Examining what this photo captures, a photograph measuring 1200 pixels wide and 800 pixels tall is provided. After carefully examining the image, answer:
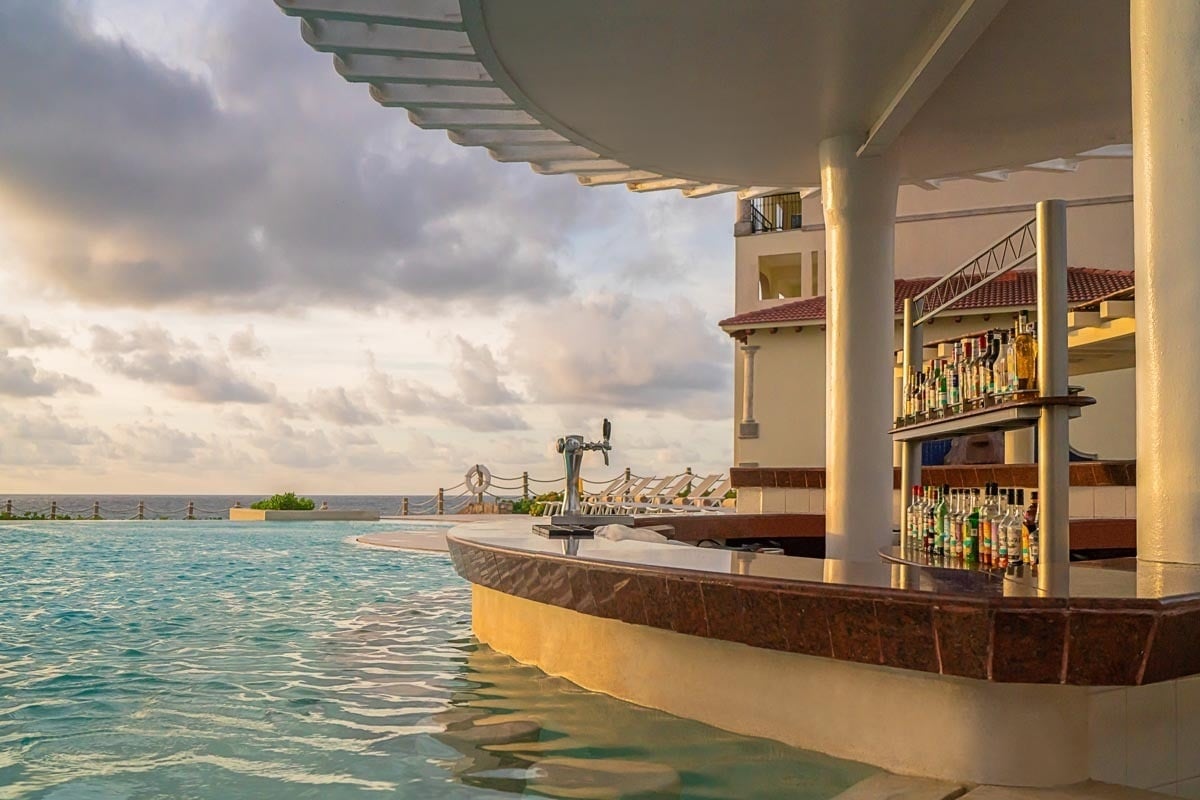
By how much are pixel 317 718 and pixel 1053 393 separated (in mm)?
2848

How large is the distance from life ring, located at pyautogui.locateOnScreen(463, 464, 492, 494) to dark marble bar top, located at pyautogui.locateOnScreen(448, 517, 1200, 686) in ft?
62.9

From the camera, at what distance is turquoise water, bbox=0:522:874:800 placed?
9.43 ft

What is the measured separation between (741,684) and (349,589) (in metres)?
6.27

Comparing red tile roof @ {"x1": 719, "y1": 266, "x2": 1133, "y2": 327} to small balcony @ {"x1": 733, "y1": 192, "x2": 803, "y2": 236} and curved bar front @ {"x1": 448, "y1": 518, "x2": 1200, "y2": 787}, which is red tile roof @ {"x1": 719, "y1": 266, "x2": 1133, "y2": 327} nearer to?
small balcony @ {"x1": 733, "y1": 192, "x2": 803, "y2": 236}

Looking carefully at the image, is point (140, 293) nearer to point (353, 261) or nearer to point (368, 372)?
point (353, 261)

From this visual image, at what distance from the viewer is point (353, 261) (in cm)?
1973

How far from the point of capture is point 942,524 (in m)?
3.89

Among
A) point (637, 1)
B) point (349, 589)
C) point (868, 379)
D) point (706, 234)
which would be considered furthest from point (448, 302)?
point (637, 1)

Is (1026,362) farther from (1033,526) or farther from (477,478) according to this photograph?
(477,478)

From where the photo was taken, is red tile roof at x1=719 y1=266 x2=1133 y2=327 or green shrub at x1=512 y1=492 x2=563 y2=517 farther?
green shrub at x1=512 y1=492 x2=563 y2=517

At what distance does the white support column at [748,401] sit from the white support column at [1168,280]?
Answer: 13.6m

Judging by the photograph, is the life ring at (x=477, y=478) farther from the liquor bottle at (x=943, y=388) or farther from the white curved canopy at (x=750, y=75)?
the liquor bottle at (x=943, y=388)

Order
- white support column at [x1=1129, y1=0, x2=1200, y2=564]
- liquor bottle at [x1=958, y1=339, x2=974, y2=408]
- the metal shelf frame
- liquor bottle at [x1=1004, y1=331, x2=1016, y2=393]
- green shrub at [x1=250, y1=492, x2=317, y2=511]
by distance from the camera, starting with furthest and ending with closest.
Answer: green shrub at [x1=250, y1=492, x2=317, y2=511], liquor bottle at [x1=958, y1=339, x2=974, y2=408], liquor bottle at [x1=1004, y1=331, x2=1016, y2=393], the metal shelf frame, white support column at [x1=1129, y1=0, x2=1200, y2=564]

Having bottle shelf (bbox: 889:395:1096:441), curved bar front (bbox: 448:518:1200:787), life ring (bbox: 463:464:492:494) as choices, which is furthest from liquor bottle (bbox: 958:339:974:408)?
life ring (bbox: 463:464:492:494)
